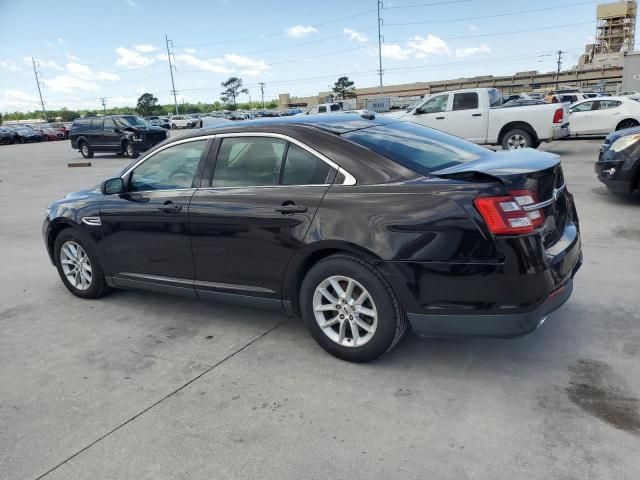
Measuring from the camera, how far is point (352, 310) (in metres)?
3.38

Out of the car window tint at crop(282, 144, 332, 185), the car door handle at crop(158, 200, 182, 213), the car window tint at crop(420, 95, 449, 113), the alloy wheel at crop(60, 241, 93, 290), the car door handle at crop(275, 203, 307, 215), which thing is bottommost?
the alloy wheel at crop(60, 241, 93, 290)

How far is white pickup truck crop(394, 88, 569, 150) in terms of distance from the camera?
13.0 meters

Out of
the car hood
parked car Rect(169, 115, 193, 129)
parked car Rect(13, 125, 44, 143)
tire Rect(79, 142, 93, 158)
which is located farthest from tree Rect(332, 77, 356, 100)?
the car hood

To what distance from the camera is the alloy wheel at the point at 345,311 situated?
3.34 metres

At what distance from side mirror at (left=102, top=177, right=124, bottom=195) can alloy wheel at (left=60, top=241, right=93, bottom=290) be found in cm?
78

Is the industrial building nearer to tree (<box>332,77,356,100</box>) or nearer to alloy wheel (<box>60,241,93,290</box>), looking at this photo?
tree (<box>332,77,356,100</box>)

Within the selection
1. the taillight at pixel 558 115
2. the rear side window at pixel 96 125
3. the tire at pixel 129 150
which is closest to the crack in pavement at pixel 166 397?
the taillight at pixel 558 115

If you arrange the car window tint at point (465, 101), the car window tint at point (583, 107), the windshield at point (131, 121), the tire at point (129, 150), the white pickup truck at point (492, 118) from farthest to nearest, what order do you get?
1. the windshield at point (131, 121)
2. the tire at point (129, 150)
3. the car window tint at point (583, 107)
4. the car window tint at point (465, 101)
5. the white pickup truck at point (492, 118)

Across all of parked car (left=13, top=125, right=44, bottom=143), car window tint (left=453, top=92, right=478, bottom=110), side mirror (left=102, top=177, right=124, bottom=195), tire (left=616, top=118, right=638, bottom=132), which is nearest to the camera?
side mirror (left=102, top=177, right=124, bottom=195)

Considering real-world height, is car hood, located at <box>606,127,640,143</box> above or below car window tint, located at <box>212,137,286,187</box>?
below

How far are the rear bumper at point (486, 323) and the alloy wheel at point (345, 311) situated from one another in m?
0.31

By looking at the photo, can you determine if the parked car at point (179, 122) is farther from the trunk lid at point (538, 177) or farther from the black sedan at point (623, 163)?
the trunk lid at point (538, 177)

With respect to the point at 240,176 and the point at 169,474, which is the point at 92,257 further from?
the point at 169,474

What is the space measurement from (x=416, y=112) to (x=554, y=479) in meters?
13.5
